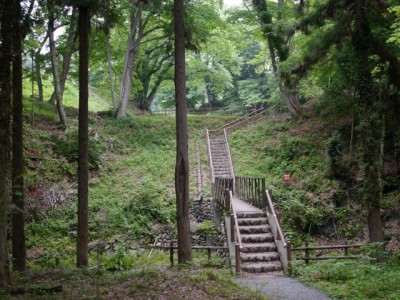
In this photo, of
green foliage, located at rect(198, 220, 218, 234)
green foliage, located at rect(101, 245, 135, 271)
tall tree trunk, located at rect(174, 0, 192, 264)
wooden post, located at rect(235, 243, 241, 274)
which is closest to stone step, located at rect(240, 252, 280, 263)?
wooden post, located at rect(235, 243, 241, 274)

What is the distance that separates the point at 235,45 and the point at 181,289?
28.7 meters

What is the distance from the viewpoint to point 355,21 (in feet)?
38.7

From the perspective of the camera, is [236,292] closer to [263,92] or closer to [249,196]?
[249,196]

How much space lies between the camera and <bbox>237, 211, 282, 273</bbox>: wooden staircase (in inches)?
463

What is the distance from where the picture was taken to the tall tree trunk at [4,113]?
6797 mm

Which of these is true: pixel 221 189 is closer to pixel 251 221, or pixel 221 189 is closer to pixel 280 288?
pixel 251 221

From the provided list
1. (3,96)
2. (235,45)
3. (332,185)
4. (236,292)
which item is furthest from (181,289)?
(235,45)

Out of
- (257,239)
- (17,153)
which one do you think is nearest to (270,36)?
(257,239)

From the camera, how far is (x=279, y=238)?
12.4m

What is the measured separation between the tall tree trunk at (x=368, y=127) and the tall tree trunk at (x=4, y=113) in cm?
909

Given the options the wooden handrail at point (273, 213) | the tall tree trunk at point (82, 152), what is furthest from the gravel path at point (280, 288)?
the tall tree trunk at point (82, 152)

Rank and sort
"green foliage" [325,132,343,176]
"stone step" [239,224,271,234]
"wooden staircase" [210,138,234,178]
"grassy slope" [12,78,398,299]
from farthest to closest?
"wooden staircase" [210,138,234,178], "green foliage" [325,132,343,176], "grassy slope" [12,78,398,299], "stone step" [239,224,271,234]

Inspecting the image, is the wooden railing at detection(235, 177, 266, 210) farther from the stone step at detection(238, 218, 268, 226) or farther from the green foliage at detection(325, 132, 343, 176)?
the green foliage at detection(325, 132, 343, 176)

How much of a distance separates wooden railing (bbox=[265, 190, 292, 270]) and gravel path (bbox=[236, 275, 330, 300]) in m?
0.68
